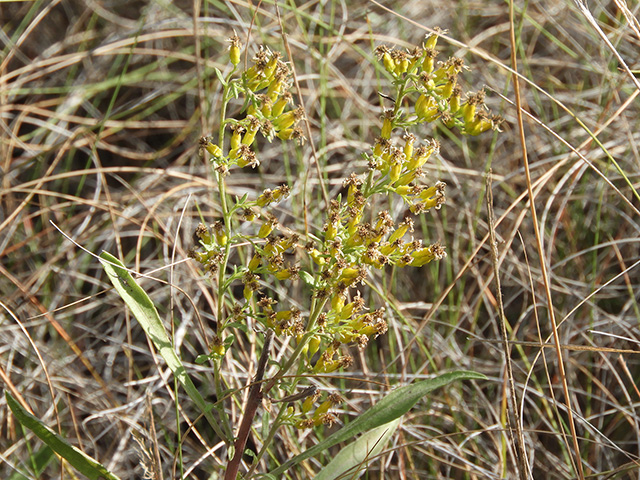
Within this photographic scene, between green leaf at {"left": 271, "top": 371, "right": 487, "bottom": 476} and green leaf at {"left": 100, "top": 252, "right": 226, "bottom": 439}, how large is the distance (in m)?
0.28

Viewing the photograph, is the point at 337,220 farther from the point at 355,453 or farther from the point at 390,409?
the point at 355,453

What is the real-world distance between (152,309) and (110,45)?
2488 millimetres

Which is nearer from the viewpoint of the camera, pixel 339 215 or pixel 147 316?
pixel 339 215

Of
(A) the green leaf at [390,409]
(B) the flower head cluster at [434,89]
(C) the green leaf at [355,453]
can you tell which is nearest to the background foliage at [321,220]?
(C) the green leaf at [355,453]

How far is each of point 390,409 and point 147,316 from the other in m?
0.75

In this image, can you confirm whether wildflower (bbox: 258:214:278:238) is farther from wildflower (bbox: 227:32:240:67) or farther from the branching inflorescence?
wildflower (bbox: 227:32:240:67)

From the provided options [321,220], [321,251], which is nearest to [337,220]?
[321,251]

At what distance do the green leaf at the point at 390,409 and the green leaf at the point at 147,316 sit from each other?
0.93 ft

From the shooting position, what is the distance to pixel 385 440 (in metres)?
2.08

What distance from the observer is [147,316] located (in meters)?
1.86

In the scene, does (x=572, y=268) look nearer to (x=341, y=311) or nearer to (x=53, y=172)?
(x=341, y=311)

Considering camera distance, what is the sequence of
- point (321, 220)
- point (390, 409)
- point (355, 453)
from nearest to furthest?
point (390, 409) → point (355, 453) → point (321, 220)

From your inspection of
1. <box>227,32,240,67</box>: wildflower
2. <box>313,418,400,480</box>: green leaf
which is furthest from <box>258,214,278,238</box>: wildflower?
<box>313,418,400,480</box>: green leaf

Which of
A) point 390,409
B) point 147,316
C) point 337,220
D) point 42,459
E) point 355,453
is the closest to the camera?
point 337,220
